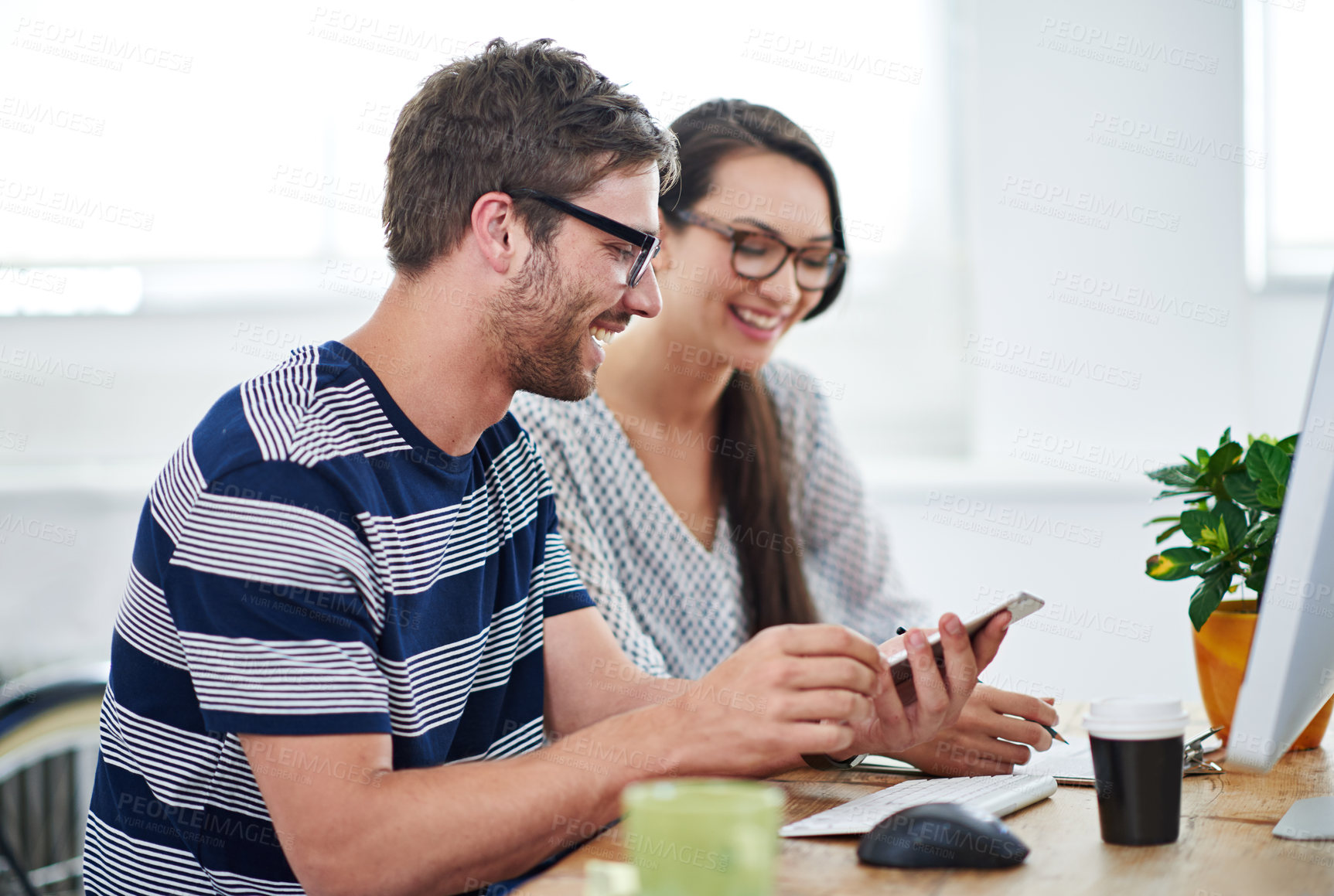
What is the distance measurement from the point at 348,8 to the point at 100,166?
0.77m

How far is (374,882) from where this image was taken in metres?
0.83

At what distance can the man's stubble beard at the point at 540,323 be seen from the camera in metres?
1.12

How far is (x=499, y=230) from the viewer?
1.12 m

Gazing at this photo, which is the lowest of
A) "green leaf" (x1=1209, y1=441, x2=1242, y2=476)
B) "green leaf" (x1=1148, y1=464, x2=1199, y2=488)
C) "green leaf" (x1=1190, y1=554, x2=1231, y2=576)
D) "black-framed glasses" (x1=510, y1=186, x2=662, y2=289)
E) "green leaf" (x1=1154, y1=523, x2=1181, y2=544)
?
"green leaf" (x1=1190, y1=554, x2=1231, y2=576)

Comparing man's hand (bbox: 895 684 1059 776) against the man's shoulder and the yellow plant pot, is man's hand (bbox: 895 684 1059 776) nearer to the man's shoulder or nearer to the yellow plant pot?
the yellow plant pot

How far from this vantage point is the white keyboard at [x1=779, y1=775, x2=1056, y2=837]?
838 millimetres

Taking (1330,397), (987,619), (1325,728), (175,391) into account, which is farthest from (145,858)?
(175,391)

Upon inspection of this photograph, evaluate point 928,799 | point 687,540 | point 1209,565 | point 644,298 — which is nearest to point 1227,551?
point 1209,565

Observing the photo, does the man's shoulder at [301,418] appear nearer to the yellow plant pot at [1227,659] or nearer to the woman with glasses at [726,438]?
the woman with glasses at [726,438]

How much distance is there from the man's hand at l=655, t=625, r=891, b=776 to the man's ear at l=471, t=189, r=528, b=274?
0.47 m

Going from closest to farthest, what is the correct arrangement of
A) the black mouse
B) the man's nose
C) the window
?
1. the black mouse
2. the man's nose
3. the window

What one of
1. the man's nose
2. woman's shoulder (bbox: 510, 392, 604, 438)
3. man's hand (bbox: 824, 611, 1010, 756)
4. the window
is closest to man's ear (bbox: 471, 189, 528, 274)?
the man's nose

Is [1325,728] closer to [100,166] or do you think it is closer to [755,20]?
[755,20]

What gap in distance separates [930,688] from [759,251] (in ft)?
2.96
